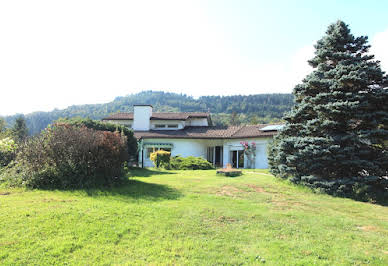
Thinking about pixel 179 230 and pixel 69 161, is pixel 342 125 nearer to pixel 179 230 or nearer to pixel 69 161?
pixel 179 230

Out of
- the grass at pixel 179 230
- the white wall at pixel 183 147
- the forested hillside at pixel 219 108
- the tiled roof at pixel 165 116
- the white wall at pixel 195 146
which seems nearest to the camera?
the grass at pixel 179 230

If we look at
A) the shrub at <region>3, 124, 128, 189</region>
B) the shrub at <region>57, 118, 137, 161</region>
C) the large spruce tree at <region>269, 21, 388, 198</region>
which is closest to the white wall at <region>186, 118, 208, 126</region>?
the shrub at <region>57, 118, 137, 161</region>

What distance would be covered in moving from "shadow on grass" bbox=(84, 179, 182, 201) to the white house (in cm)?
1418

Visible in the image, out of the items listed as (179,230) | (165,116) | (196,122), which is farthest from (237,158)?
(179,230)

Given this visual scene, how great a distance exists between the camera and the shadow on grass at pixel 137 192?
26.7 feet

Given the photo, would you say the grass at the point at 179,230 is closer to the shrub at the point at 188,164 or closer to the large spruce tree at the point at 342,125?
the large spruce tree at the point at 342,125

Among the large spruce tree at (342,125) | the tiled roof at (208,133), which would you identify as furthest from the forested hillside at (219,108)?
the large spruce tree at (342,125)

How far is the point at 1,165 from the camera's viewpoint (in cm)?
1169

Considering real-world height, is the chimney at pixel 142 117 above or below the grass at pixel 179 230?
above

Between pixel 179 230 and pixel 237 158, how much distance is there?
21.2 m

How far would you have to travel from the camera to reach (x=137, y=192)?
29.1ft

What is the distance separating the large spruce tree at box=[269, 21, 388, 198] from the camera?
416 inches

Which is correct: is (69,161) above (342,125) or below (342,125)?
below

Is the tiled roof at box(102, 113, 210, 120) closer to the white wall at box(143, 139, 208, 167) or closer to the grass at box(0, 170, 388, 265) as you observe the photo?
the white wall at box(143, 139, 208, 167)
